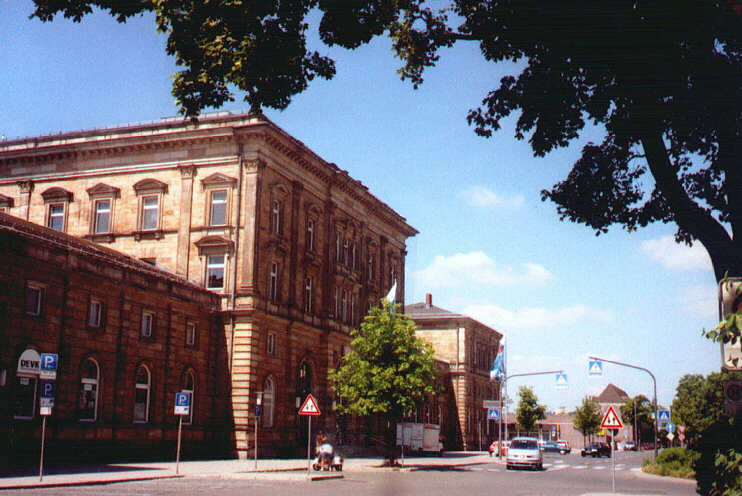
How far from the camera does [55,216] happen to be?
48.7m

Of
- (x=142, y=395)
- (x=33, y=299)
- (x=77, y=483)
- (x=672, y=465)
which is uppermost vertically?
(x=33, y=299)

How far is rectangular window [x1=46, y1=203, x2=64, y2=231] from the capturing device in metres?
48.4

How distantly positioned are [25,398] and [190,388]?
11839 mm

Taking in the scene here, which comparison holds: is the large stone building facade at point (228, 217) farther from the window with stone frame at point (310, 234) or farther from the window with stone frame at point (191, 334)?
the window with stone frame at point (191, 334)

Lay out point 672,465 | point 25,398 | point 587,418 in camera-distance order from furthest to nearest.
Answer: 1. point 587,418
2. point 672,465
3. point 25,398

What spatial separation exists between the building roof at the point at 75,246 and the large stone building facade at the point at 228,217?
8.21 ft

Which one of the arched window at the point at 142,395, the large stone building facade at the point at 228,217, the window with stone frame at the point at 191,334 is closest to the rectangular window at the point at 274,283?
the large stone building facade at the point at 228,217

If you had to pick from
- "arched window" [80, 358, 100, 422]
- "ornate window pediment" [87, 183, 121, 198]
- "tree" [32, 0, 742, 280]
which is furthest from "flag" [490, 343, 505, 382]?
"tree" [32, 0, 742, 280]

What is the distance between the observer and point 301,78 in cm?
1060

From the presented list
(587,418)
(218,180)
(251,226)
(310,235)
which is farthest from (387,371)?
(587,418)

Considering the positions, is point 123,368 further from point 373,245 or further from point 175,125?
point 373,245

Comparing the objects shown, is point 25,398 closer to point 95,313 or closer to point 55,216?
point 95,313

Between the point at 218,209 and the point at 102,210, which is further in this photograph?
the point at 102,210

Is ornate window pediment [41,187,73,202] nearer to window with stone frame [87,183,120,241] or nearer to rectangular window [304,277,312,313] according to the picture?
window with stone frame [87,183,120,241]
